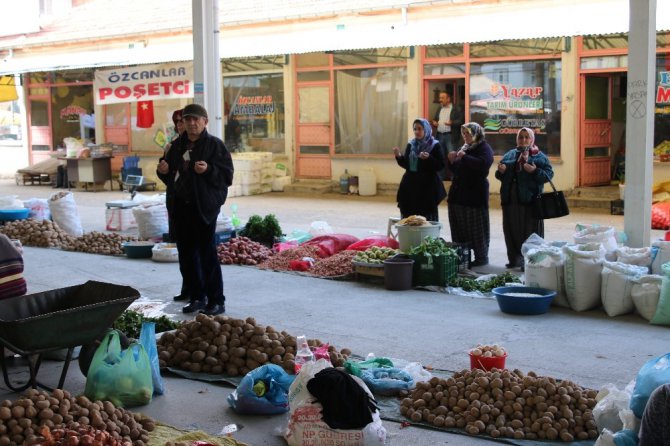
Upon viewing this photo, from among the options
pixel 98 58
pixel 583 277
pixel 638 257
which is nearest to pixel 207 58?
pixel 583 277

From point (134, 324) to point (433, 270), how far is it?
413 centimetres

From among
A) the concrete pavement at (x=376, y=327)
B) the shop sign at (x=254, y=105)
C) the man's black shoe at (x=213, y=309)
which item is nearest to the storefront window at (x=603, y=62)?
the concrete pavement at (x=376, y=327)

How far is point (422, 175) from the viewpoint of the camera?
12.3 meters

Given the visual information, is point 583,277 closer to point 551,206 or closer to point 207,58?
point 551,206

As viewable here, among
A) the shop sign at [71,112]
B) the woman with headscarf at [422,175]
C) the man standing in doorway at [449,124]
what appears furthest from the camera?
the shop sign at [71,112]

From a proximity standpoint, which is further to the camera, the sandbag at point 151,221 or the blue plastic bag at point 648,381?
the sandbag at point 151,221

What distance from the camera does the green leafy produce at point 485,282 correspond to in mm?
10570

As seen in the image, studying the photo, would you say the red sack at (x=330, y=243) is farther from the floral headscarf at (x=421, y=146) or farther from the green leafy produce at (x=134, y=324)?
the green leafy produce at (x=134, y=324)

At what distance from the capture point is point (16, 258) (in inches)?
268

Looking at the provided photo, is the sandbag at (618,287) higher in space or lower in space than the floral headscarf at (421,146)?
lower

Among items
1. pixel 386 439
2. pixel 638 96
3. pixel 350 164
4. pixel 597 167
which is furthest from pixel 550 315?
pixel 350 164

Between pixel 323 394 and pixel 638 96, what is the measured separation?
6970 mm

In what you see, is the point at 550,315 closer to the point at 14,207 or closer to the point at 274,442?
the point at 274,442

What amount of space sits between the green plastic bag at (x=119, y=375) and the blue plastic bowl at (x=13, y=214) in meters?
10.4
